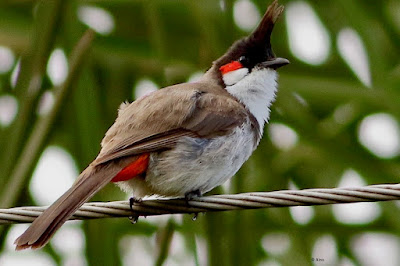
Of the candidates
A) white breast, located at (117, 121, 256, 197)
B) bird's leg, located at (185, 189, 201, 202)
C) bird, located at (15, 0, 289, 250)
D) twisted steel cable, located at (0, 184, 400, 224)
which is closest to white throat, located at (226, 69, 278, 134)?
bird, located at (15, 0, 289, 250)

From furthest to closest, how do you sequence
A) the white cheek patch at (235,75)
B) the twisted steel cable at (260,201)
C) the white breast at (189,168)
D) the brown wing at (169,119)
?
the white cheek patch at (235,75) → the white breast at (189,168) → the brown wing at (169,119) → the twisted steel cable at (260,201)

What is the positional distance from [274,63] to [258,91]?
16 centimetres

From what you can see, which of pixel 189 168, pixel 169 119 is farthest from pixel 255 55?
pixel 189 168

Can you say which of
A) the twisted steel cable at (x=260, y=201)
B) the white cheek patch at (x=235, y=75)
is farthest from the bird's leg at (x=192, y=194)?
the white cheek patch at (x=235, y=75)

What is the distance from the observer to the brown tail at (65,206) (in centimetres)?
327

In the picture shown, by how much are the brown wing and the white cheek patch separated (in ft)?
0.58

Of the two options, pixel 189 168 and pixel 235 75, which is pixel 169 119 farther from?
pixel 235 75

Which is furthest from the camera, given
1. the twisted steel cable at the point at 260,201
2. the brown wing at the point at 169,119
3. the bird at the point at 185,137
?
the brown wing at the point at 169,119

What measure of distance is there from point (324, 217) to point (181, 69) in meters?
1.62

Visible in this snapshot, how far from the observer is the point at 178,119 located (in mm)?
4059

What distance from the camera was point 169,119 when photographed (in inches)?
159

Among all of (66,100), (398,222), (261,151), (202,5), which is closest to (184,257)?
(261,151)

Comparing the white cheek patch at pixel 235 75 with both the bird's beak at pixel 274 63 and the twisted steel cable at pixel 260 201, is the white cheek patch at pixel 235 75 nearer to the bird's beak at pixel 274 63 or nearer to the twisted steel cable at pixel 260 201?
the bird's beak at pixel 274 63

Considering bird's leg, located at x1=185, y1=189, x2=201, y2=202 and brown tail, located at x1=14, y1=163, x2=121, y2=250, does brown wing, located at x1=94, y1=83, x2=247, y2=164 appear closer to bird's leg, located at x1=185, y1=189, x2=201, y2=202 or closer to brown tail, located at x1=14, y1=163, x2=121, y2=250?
brown tail, located at x1=14, y1=163, x2=121, y2=250
